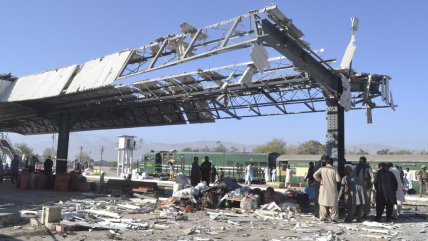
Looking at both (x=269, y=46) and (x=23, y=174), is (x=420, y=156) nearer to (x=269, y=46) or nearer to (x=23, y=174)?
(x=269, y=46)

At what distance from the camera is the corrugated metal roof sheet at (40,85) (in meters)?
20.2

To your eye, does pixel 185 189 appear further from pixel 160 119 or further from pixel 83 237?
pixel 160 119

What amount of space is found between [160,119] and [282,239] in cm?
1512

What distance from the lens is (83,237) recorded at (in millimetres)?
9523

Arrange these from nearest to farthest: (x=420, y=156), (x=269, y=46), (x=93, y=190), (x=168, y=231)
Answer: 1. (x=168, y=231)
2. (x=269, y=46)
3. (x=93, y=190)
4. (x=420, y=156)

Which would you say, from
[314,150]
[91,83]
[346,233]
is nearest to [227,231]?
[346,233]

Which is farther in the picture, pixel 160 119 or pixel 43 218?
pixel 160 119

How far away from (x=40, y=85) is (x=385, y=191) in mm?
16121

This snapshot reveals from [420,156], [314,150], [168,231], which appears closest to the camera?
[168,231]

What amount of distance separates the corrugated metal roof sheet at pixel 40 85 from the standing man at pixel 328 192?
487 inches

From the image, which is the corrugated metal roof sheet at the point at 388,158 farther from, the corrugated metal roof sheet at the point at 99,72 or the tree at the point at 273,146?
the tree at the point at 273,146

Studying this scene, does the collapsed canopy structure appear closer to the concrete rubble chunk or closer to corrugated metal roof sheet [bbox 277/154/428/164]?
the concrete rubble chunk

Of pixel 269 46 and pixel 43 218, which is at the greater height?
pixel 269 46

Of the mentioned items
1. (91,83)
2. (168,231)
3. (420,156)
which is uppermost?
(91,83)
